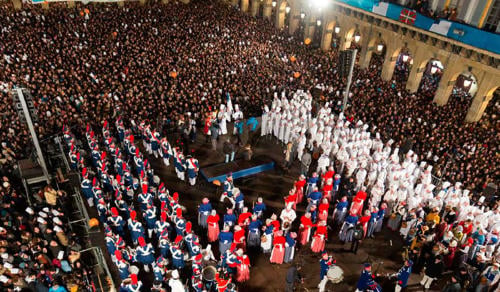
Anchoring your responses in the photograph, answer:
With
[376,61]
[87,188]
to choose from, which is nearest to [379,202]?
[87,188]

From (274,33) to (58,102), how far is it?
19975 millimetres

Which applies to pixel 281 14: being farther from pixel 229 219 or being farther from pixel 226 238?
pixel 226 238

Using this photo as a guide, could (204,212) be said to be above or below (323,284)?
above

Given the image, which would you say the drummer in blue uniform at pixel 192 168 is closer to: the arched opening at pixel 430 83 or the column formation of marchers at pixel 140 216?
the column formation of marchers at pixel 140 216

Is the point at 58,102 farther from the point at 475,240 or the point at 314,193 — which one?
the point at 475,240

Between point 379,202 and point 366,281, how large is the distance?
4.76m

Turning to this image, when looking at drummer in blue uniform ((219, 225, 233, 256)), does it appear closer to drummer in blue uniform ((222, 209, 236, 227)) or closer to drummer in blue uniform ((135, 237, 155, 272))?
drummer in blue uniform ((222, 209, 236, 227))

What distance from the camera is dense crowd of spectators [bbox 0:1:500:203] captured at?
15.9 m

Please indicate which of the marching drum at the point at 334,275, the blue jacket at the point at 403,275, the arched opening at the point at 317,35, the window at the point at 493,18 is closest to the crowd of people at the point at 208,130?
the marching drum at the point at 334,275

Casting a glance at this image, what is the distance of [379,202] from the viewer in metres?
13.5

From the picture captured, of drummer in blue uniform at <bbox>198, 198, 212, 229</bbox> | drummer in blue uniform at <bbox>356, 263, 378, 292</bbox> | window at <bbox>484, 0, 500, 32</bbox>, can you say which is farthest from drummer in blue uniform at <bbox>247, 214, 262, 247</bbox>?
window at <bbox>484, 0, 500, 32</bbox>

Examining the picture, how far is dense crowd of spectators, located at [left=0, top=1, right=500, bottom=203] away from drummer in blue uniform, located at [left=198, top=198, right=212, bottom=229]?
616cm

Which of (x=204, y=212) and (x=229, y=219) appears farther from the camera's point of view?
(x=204, y=212)

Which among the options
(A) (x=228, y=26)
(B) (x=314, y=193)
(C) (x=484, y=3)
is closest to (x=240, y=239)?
(B) (x=314, y=193)
